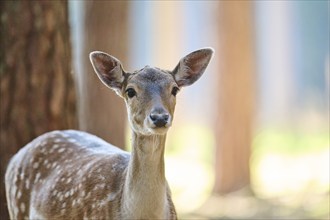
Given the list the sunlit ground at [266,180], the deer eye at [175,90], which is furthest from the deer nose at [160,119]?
the sunlit ground at [266,180]

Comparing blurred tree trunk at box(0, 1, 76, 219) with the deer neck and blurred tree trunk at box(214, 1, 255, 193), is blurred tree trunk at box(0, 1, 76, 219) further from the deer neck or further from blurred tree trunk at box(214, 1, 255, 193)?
blurred tree trunk at box(214, 1, 255, 193)

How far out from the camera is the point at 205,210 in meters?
11.8

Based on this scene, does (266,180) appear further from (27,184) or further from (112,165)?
(112,165)

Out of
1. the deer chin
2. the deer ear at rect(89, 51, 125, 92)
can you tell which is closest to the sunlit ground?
the deer ear at rect(89, 51, 125, 92)

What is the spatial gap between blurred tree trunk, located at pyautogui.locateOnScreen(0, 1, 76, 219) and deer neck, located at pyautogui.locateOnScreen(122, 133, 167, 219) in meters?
2.33

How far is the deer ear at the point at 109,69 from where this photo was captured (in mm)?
5309

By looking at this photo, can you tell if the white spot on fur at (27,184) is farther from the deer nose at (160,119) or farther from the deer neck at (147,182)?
the deer nose at (160,119)

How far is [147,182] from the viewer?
4957 mm

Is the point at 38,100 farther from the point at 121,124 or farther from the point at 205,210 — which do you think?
the point at 205,210

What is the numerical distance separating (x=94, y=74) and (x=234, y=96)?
13.7 ft

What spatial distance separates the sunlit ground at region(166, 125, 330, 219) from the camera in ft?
36.9

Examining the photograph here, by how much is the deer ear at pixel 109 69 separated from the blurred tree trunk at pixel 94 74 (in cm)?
385

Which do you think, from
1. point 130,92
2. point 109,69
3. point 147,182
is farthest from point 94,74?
point 147,182

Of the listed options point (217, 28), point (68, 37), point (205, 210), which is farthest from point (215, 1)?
point (68, 37)
